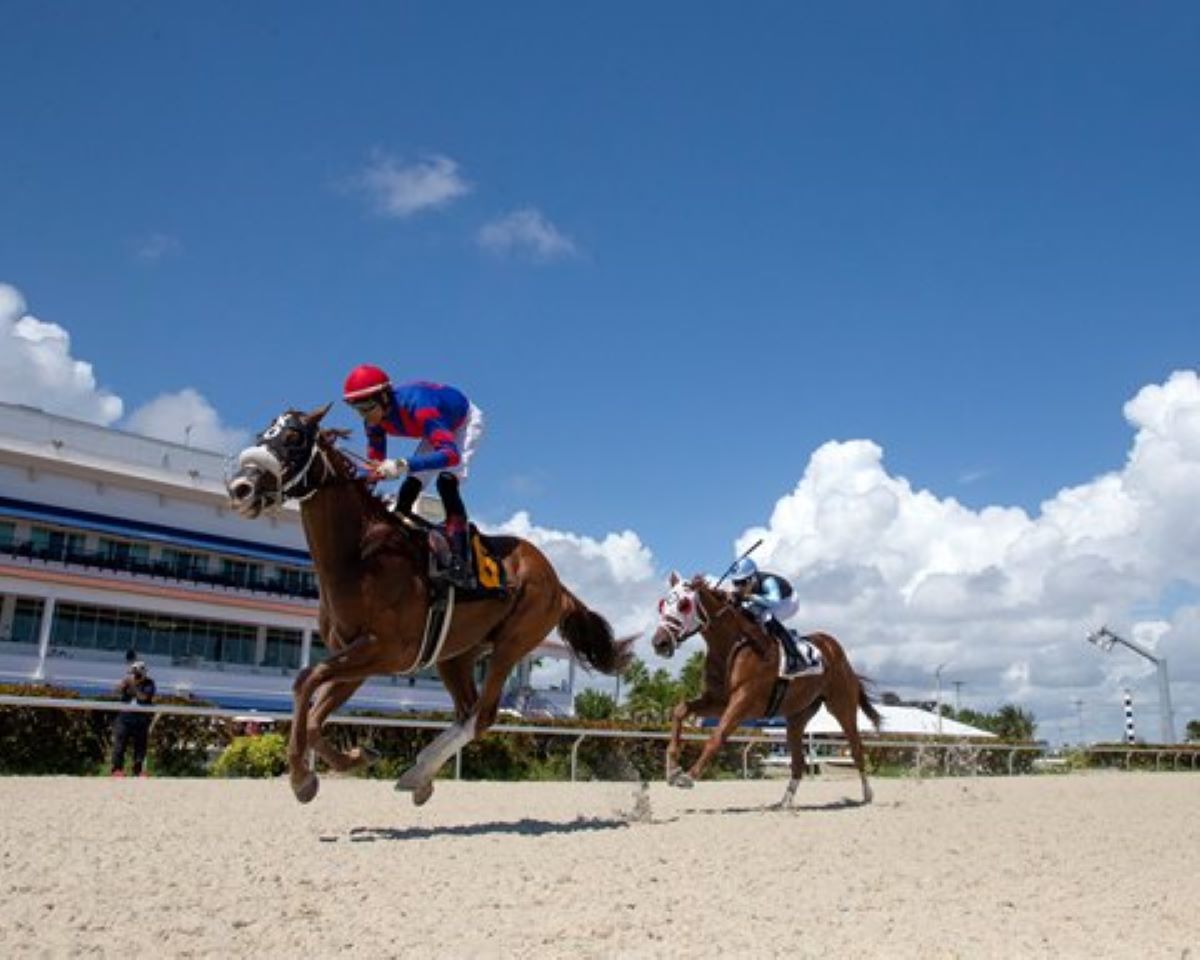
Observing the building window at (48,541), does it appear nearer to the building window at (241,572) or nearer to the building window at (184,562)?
the building window at (184,562)

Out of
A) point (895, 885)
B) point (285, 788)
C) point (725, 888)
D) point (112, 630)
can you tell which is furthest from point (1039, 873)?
point (112, 630)

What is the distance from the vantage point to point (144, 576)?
37812 millimetres

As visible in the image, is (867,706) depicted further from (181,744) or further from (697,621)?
(181,744)

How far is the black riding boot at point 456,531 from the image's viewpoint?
23.3ft

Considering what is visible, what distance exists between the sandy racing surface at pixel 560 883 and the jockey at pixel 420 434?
6.40 feet

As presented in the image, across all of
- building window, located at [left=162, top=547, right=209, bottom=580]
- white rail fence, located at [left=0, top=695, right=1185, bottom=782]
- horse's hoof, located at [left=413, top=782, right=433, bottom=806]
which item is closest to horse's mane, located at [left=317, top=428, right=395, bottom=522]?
horse's hoof, located at [left=413, top=782, right=433, bottom=806]

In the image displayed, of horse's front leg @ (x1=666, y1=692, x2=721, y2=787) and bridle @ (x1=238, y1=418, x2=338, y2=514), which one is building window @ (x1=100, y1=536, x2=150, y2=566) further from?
bridle @ (x1=238, y1=418, x2=338, y2=514)

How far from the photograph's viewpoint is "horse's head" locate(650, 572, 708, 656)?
11.0 meters

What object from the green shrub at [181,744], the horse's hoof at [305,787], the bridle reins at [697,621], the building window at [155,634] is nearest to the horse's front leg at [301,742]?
the horse's hoof at [305,787]

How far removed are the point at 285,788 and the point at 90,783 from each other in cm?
193

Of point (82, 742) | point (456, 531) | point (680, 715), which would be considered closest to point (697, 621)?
point (680, 715)

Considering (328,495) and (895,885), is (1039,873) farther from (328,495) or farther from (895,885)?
(328,495)

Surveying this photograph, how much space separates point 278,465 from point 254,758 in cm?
937

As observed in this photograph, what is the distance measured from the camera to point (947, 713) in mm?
51500
